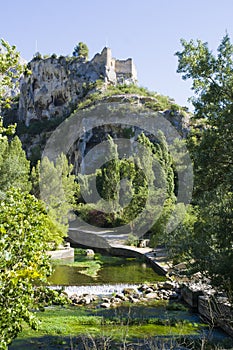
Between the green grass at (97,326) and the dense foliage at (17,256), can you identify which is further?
the green grass at (97,326)

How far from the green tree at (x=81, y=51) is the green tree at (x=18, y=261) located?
58243mm

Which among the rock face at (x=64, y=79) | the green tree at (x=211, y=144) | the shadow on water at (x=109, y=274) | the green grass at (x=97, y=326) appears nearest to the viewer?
the green tree at (x=211, y=144)

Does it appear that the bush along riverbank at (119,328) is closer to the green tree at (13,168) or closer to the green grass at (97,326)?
the green grass at (97,326)

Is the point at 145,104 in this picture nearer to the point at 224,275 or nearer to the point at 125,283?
the point at 125,283

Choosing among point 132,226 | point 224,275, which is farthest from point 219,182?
point 132,226

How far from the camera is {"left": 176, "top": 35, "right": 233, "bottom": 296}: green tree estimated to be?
8.44 metres

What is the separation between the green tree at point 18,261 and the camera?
13.1 ft

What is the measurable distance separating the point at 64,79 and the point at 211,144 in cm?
5225

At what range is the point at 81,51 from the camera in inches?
2384

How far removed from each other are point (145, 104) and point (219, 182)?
1521 inches

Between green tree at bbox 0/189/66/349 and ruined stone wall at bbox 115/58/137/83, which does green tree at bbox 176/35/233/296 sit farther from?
ruined stone wall at bbox 115/58/137/83

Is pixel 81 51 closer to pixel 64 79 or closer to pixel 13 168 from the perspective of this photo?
pixel 64 79

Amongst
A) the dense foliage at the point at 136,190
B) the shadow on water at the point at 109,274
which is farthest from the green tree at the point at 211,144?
the dense foliage at the point at 136,190

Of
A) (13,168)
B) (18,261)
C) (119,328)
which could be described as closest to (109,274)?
(119,328)
